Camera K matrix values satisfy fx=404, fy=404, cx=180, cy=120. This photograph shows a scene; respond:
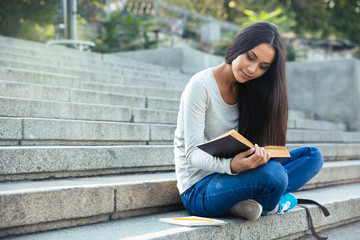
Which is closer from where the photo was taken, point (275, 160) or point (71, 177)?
point (275, 160)

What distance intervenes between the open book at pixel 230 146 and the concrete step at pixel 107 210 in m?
0.45

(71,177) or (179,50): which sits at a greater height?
(179,50)

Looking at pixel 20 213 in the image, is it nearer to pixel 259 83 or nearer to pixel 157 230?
pixel 157 230

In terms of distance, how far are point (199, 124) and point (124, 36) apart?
401 inches

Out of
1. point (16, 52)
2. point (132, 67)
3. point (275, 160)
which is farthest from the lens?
point (132, 67)

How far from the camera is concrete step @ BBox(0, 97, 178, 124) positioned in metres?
3.36

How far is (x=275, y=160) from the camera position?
2393mm

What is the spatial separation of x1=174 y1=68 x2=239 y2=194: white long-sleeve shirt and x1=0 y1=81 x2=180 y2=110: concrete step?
200 cm

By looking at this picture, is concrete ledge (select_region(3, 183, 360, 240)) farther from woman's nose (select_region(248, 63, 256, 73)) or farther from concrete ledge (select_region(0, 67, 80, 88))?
concrete ledge (select_region(0, 67, 80, 88))

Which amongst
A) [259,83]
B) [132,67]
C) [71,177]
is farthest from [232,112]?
[132,67]

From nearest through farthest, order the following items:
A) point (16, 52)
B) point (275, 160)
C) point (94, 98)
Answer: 1. point (275, 160)
2. point (94, 98)
3. point (16, 52)

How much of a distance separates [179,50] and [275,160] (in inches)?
264

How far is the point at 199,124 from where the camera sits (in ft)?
7.86

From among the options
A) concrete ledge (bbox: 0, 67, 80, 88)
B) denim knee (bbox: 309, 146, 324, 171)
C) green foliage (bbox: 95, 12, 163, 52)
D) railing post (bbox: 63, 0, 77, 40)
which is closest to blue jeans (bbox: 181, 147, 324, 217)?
denim knee (bbox: 309, 146, 324, 171)
